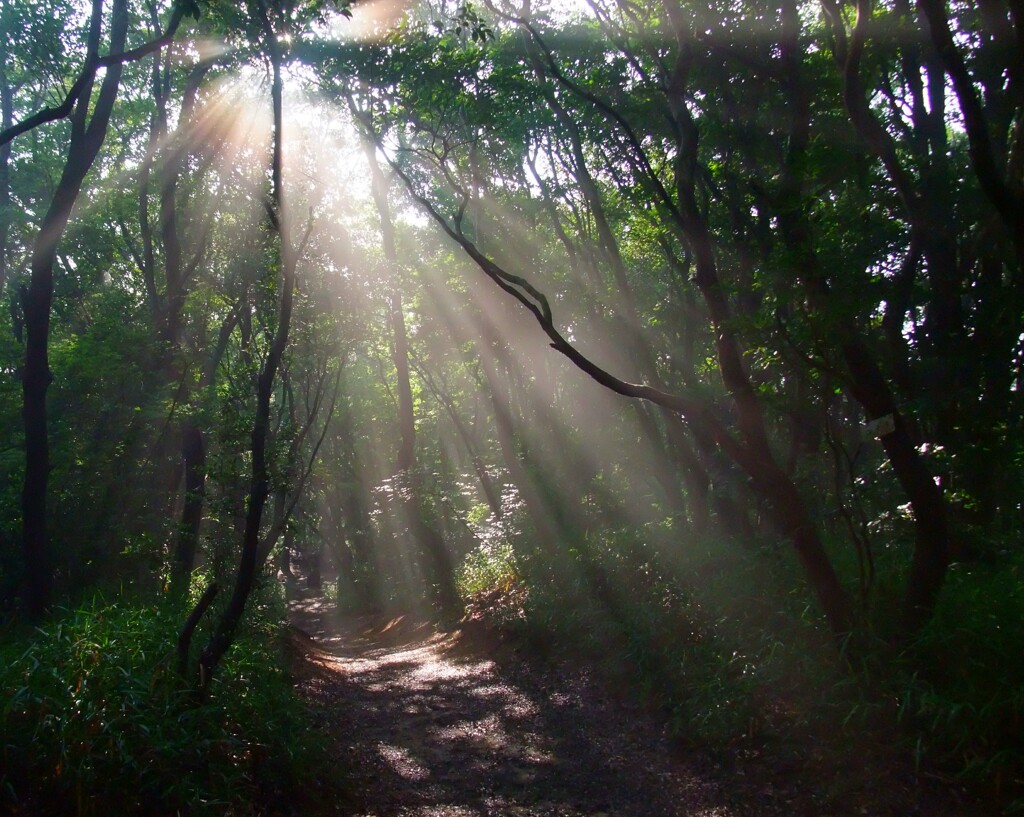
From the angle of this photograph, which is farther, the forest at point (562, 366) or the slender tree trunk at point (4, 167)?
the slender tree trunk at point (4, 167)

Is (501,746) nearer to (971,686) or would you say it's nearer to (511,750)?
(511,750)

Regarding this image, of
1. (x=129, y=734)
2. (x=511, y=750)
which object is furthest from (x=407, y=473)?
(x=129, y=734)

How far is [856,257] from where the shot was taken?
274 inches

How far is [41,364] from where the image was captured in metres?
9.78

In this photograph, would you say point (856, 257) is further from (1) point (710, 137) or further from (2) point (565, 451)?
(2) point (565, 451)

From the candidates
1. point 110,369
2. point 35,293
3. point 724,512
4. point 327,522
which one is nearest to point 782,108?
point 724,512

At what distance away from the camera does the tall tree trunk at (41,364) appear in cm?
942

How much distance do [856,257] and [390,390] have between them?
23655mm

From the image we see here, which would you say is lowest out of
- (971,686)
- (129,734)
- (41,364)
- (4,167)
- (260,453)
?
(971,686)

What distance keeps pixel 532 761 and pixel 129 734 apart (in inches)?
140

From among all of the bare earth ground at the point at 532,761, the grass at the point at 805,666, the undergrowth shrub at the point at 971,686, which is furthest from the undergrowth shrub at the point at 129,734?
the undergrowth shrub at the point at 971,686

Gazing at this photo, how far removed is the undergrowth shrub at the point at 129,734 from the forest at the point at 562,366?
3 cm

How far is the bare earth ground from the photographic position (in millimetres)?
5551

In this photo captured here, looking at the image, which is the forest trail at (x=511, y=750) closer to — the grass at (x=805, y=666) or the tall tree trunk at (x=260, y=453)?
the grass at (x=805, y=666)
